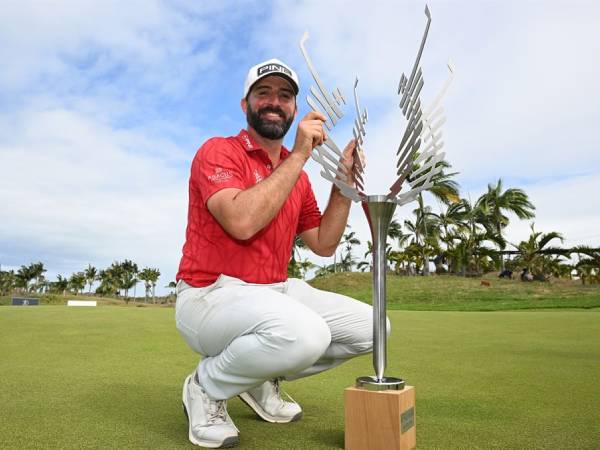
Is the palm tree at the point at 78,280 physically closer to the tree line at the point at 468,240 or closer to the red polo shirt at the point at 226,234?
the tree line at the point at 468,240

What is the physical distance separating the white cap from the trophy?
0.18 m

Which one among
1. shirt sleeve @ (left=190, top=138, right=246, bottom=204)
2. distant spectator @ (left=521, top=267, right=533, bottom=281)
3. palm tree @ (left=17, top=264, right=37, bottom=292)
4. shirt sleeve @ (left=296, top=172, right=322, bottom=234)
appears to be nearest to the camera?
shirt sleeve @ (left=190, top=138, right=246, bottom=204)

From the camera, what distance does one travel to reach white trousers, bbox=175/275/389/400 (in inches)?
92.7

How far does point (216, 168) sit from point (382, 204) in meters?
0.81

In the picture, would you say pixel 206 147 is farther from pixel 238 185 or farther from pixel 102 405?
pixel 102 405

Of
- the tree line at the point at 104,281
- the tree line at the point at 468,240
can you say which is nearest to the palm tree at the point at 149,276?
the tree line at the point at 104,281

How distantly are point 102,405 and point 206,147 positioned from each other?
1.57 metres

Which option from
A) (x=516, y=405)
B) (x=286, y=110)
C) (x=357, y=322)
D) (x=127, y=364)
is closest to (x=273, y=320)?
(x=357, y=322)

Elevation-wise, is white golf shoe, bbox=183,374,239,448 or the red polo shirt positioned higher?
the red polo shirt

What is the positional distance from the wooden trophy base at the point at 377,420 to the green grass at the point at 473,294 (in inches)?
642

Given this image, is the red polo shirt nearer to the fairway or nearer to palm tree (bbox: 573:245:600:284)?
the fairway

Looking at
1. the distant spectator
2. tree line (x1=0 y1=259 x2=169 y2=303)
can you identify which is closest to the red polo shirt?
the distant spectator

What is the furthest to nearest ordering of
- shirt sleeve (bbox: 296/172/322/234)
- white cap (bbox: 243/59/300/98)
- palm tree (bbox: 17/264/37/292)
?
1. palm tree (bbox: 17/264/37/292)
2. shirt sleeve (bbox: 296/172/322/234)
3. white cap (bbox: 243/59/300/98)

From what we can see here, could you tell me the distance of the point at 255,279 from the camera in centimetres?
274
